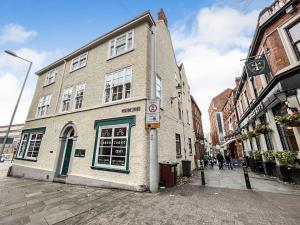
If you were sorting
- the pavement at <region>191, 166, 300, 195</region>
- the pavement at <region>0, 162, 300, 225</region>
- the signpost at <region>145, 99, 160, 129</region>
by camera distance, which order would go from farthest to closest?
the signpost at <region>145, 99, 160, 129</region> < the pavement at <region>191, 166, 300, 195</region> < the pavement at <region>0, 162, 300, 225</region>

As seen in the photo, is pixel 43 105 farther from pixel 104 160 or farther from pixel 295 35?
pixel 295 35

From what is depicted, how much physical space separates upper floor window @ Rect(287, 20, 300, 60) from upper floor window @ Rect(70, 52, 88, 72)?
1349 centimetres

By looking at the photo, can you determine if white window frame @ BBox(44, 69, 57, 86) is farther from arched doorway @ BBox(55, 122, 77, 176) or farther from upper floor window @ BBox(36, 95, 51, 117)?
arched doorway @ BBox(55, 122, 77, 176)

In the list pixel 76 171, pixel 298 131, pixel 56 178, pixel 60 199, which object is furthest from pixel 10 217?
pixel 298 131

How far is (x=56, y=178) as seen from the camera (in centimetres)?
963

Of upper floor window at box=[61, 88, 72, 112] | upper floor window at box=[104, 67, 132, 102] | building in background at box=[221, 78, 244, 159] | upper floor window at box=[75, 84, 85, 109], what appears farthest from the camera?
building in background at box=[221, 78, 244, 159]

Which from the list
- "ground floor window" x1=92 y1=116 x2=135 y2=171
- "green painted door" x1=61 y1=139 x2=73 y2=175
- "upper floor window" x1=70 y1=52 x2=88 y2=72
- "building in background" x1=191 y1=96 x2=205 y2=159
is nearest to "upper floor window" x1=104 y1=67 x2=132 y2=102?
"ground floor window" x1=92 y1=116 x2=135 y2=171

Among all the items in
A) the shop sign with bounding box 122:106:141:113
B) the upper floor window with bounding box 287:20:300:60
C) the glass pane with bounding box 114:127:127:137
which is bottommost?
the glass pane with bounding box 114:127:127:137

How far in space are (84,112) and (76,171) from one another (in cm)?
374

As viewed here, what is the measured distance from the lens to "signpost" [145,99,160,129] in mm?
6879

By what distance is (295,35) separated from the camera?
7461 mm

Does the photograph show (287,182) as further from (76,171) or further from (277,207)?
(76,171)

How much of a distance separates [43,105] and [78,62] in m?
5.42

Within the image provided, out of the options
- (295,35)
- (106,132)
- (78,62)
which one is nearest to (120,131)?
(106,132)
